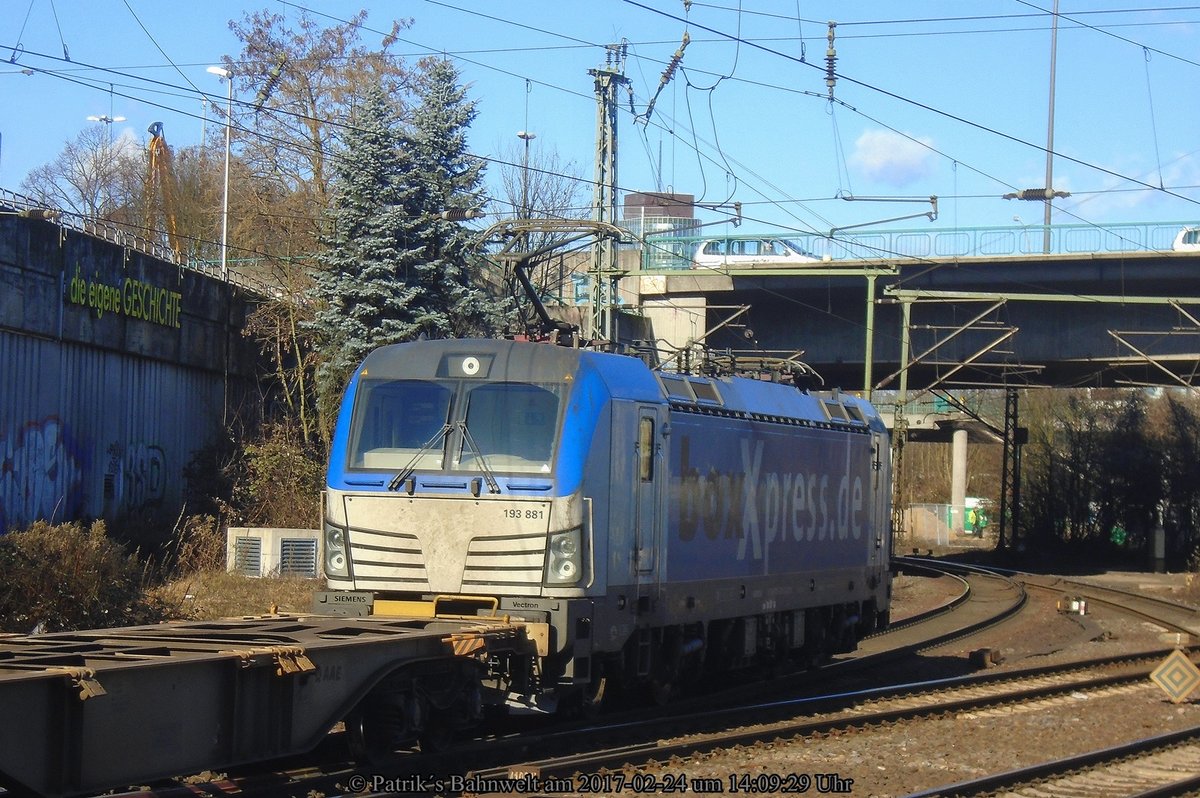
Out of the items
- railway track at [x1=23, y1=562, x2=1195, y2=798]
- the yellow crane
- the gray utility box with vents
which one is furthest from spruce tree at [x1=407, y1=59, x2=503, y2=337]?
the yellow crane

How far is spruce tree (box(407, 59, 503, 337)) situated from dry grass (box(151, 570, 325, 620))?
5.71 metres

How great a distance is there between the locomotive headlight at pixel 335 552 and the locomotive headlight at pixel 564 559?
1.78 m

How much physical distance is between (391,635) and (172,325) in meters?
16.7

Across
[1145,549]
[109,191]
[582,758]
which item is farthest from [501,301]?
[109,191]

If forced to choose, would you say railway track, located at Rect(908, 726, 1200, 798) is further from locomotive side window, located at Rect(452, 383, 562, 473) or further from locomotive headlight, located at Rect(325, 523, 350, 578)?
locomotive headlight, located at Rect(325, 523, 350, 578)

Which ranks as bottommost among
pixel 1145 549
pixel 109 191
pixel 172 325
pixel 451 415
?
pixel 1145 549

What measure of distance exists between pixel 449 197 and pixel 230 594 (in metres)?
9.50

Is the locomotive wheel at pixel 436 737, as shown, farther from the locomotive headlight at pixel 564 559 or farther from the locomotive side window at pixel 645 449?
the locomotive side window at pixel 645 449

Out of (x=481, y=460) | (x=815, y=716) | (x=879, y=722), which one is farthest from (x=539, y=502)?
(x=879, y=722)

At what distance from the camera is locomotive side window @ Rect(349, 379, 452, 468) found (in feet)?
37.0

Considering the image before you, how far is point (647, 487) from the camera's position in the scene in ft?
40.1

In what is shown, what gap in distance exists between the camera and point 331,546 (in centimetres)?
1133

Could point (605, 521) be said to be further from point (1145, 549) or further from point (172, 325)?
point (1145, 549)

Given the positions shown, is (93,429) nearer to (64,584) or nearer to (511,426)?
(64,584)
